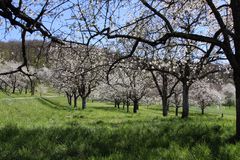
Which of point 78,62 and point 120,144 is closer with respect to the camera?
point 120,144

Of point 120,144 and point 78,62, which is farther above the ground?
point 78,62

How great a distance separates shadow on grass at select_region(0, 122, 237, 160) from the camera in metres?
6.20

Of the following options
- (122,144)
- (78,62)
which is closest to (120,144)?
(122,144)

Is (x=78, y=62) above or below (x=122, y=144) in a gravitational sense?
above

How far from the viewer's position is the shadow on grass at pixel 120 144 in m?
6.20

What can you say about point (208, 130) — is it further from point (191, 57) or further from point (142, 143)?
point (191, 57)

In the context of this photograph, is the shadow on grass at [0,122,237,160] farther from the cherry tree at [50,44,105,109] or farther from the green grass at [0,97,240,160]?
the cherry tree at [50,44,105,109]

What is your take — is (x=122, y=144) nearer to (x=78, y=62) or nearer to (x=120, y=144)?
(x=120, y=144)

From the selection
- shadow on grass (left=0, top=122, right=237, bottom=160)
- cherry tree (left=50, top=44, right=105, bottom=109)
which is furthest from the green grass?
cherry tree (left=50, top=44, right=105, bottom=109)

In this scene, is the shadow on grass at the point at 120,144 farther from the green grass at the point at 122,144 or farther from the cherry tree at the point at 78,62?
the cherry tree at the point at 78,62

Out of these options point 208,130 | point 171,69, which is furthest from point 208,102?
point 208,130

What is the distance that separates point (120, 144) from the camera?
7.55 m

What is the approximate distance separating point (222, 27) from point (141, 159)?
13.7 feet

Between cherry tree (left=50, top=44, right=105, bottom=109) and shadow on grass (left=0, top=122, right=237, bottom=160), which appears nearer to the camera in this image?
shadow on grass (left=0, top=122, right=237, bottom=160)
